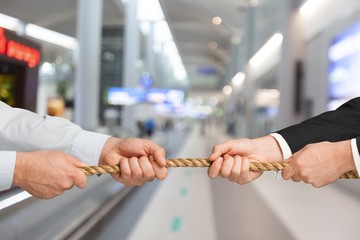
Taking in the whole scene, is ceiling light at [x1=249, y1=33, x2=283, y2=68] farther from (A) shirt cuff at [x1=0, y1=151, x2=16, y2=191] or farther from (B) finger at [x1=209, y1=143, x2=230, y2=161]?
(A) shirt cuff at [x1=0, y1=151, x2=16, y2=191]

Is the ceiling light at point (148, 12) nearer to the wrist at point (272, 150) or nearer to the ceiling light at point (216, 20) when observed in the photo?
the ceiling light at point (216, 20)

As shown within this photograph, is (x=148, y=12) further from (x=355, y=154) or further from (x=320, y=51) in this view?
(x=355, y=154)

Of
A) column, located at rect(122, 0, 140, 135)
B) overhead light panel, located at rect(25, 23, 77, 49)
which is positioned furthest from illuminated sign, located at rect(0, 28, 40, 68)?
column, located at rect(122, 0, 140, 135)

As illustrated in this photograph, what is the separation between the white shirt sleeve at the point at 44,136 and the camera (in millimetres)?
1641

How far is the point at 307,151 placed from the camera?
150 centimetres

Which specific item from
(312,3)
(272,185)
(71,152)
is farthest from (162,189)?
(312,3)

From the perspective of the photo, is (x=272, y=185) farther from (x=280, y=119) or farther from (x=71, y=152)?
(x=71, y=152)

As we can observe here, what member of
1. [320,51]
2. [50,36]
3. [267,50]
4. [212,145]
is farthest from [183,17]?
[212,145]

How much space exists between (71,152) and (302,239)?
296cm

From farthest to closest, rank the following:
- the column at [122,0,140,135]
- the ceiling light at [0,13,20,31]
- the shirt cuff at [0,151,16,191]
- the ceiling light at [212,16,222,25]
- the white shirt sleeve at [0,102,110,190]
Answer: the ceiling light at [212,16,222,25], the column at [122,0,140,135], the ceiling light at [0,13,20,31], the white shirt sleeve at [0,102,110,190], the shirt cuff at [0,151,16,191]

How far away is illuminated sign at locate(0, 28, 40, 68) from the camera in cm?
795

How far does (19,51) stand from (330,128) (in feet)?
26.6

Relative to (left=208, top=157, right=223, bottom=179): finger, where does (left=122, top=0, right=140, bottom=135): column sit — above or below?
above

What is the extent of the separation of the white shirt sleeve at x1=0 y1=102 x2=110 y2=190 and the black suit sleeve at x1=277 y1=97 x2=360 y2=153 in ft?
2.66
